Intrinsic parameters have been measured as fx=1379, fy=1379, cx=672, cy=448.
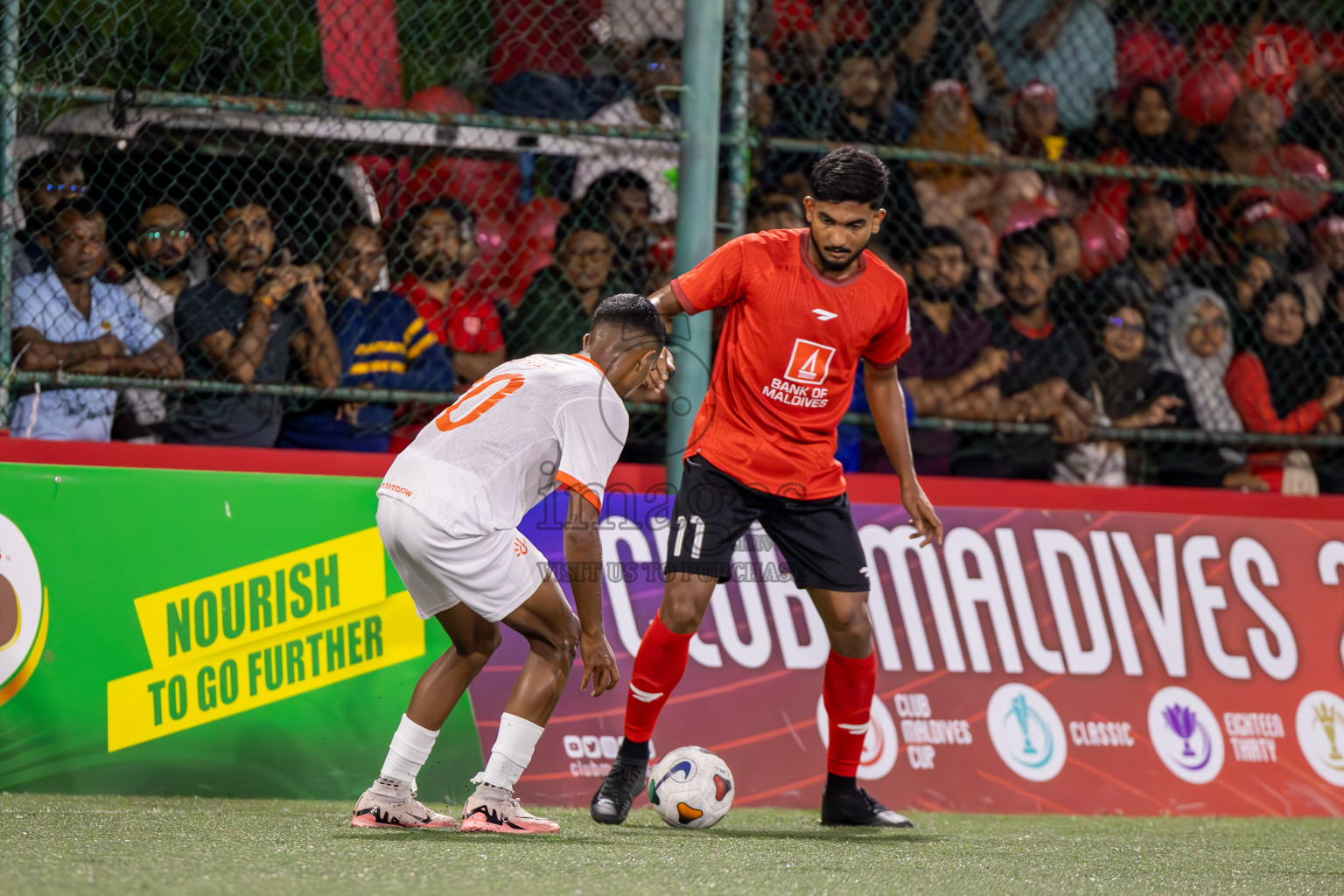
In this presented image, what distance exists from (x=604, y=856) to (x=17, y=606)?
2435 millimetres

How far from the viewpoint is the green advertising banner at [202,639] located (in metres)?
4.60

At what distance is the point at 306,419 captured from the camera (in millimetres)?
5570

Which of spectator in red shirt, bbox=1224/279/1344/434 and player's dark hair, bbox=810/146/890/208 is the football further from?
spectator in red shirt, bbox=1224/279/1344/434

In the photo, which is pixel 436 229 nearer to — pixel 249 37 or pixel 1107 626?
pixel 249 37

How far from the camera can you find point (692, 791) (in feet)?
13.7

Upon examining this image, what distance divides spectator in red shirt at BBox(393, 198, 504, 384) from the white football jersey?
2.02 m

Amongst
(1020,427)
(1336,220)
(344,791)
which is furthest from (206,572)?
(1336,220)

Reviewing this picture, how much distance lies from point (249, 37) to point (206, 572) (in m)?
2.18

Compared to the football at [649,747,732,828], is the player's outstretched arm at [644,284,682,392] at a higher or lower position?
higher

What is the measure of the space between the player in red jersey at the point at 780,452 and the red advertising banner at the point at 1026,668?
638mm

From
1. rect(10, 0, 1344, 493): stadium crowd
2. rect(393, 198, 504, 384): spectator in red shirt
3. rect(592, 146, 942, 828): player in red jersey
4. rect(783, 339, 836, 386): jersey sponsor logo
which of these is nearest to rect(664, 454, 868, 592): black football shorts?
rect(592, 146, 942, 828): player in red jersey

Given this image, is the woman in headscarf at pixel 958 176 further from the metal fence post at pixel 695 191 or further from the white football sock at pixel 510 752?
the white football sock at pixel 510 752

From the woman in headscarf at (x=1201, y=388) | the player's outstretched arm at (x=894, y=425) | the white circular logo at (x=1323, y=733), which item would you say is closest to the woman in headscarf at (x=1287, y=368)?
the woman in headscarf at (x=1201, y=388)

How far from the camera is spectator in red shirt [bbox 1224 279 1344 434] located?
22.1 feet
